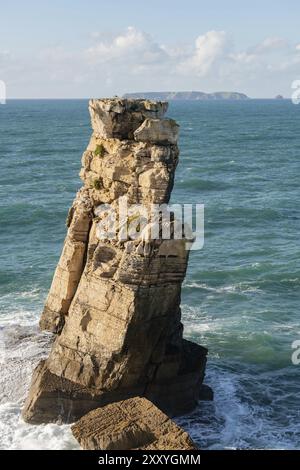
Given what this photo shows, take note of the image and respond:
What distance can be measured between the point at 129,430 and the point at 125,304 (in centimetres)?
556

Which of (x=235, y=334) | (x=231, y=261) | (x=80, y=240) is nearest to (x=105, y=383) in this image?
(x=80, y=240)

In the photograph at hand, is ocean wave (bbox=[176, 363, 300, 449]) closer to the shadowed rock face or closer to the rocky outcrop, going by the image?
the shadowed rock face

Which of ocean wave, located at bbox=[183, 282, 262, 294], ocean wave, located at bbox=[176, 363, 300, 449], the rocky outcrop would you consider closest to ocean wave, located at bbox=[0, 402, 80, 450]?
the rocky outcrop

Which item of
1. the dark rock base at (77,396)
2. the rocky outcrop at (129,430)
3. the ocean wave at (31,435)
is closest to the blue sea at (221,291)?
the ocean wave at (31,435)

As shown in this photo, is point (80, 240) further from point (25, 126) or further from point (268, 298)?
point (25, 126)

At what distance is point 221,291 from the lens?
4956 centimetres

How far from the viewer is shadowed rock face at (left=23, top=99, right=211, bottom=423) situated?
31266 mm

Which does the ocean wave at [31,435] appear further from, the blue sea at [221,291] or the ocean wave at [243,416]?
the ocean wave at [243,416]

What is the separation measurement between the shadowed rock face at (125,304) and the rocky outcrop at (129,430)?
2.59m

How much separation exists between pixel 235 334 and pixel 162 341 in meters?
10.7

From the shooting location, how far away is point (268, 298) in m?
48.4

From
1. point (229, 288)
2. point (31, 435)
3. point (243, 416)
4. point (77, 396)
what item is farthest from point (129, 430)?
point (229, 288)

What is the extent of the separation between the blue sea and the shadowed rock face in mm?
1719

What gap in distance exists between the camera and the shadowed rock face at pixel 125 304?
1231 inches
